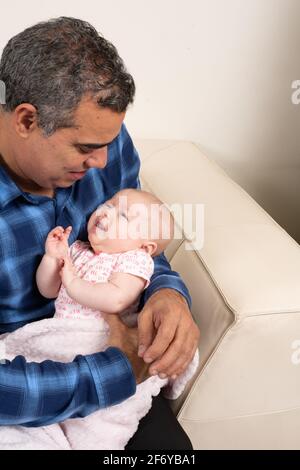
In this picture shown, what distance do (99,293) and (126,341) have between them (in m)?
0.12

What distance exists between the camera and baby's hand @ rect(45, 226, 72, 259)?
1.11m

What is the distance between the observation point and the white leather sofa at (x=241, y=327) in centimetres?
118

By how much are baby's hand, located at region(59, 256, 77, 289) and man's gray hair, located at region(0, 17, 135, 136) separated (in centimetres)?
25

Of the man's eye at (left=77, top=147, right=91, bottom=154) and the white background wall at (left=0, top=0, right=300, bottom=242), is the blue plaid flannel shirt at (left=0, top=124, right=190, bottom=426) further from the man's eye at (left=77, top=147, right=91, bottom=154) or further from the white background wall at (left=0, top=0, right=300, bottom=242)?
the white background wall at (left=0, top=0, right=300, bottom=242)

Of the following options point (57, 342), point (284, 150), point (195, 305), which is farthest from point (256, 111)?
point (57, 342)

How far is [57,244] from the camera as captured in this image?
1122mm

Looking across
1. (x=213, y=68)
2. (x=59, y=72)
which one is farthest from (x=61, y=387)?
(x=213, y=68)

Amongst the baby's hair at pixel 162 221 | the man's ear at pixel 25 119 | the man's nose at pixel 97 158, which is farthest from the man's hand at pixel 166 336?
the man's ear at pixel 25 119

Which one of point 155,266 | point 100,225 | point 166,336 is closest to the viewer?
point 166,336

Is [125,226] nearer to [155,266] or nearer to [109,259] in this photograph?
[109,259]

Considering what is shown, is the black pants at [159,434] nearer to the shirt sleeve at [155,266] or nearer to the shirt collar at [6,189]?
the shirt sleeve at [155,266]
